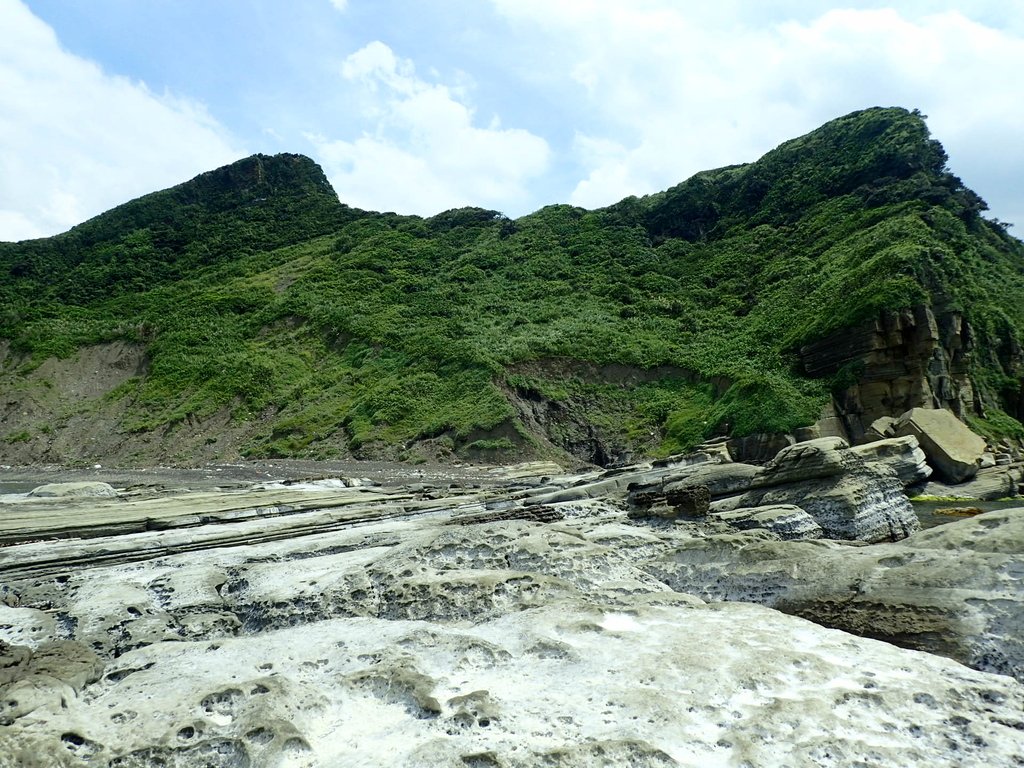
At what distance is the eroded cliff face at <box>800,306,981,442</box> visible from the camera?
33906 mm

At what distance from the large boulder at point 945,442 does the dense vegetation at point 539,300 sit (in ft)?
20.3

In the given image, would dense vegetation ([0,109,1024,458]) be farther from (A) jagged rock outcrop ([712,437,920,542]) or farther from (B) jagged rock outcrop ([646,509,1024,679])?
(B) jagged rock outcrop ([646,509,1024,679])

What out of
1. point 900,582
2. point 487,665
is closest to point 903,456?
point 900,582

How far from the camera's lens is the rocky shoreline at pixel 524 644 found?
17.4ft

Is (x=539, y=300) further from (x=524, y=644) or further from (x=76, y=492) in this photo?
(x=524, y=644)

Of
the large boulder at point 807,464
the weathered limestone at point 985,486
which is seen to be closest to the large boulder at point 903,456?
the weathered limestone at point 985,486

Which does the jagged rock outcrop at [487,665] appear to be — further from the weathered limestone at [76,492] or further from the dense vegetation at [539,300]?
the dense vegetation at [539,300]

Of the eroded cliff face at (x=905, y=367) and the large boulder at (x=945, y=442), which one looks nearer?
the large boulder at (x=945, y=442)

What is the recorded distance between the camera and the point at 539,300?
61.1 metres

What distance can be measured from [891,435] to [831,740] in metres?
25.8

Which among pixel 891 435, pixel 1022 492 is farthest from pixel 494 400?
pixel 1022 492

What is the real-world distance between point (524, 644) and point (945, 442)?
77.7 feet

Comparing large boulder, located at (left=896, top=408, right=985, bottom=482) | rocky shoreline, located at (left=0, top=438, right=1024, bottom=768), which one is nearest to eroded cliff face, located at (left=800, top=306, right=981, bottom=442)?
large boulder, located at (left=896, top=408, right=985, bottom=482)

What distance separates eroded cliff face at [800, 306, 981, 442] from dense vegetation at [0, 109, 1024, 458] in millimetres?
1204
